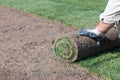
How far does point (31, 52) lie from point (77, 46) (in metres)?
0.78

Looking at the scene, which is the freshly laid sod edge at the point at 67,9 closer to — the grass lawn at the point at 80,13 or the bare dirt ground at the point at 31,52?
the grass lawn at the point at 80,13

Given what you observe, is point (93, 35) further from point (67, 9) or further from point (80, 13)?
point (67, 9)

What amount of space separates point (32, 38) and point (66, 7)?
2.20m

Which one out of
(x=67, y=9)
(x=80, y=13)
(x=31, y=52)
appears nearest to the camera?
(x=31, y=52)

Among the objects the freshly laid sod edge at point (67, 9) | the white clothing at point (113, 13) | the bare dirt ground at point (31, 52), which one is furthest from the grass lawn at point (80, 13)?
the white clothing at point (113, 13)

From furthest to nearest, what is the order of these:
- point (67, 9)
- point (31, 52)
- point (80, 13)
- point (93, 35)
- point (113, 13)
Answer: point (67, 9) < point (80, 13) < point (31, 52) < point (93, 35) < point (113, 13)

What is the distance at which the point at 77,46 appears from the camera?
415 cm

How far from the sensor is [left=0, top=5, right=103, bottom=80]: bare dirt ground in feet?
13.1

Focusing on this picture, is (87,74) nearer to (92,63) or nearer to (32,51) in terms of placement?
(92,63)

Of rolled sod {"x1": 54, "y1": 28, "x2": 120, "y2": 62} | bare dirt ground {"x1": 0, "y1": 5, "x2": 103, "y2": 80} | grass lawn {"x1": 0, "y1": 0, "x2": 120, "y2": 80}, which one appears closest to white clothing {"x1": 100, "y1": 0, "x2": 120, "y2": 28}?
rolled sod {"x1": 54, "y1": 28, "x2": 120, "y2": 62}

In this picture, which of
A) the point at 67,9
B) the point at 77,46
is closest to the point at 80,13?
the point at 67,9

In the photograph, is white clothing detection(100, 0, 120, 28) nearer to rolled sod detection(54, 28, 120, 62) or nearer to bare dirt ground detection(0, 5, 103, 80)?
rolled sod detection(54, 28, 120, 62)

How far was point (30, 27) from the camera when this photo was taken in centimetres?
580

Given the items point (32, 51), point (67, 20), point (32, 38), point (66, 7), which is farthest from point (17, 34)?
point (66, 7)
